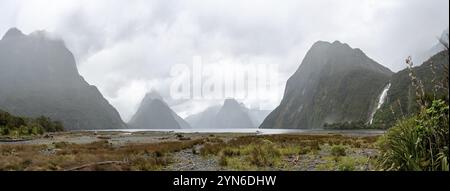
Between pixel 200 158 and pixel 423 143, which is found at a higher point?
pixel 423 143

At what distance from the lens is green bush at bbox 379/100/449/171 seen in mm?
6668

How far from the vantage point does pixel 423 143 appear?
722 cm

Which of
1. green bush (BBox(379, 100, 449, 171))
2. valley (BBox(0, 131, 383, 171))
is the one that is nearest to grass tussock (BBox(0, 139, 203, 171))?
valley (BBox(0, 131, 383, 171))

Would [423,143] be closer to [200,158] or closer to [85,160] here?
[85,160]

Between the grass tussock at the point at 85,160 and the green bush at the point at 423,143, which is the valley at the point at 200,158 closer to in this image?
the grass tussock at the point at 85,160

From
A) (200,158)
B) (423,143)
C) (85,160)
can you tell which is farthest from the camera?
(200,158)

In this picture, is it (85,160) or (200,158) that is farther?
(200,158)

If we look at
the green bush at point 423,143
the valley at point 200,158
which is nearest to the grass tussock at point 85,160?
the valley at point 200,158

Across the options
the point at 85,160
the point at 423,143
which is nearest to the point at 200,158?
the point at 85,160

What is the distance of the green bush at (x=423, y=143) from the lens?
21.9 ft

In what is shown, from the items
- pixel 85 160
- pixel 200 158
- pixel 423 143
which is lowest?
pixel 200 158
